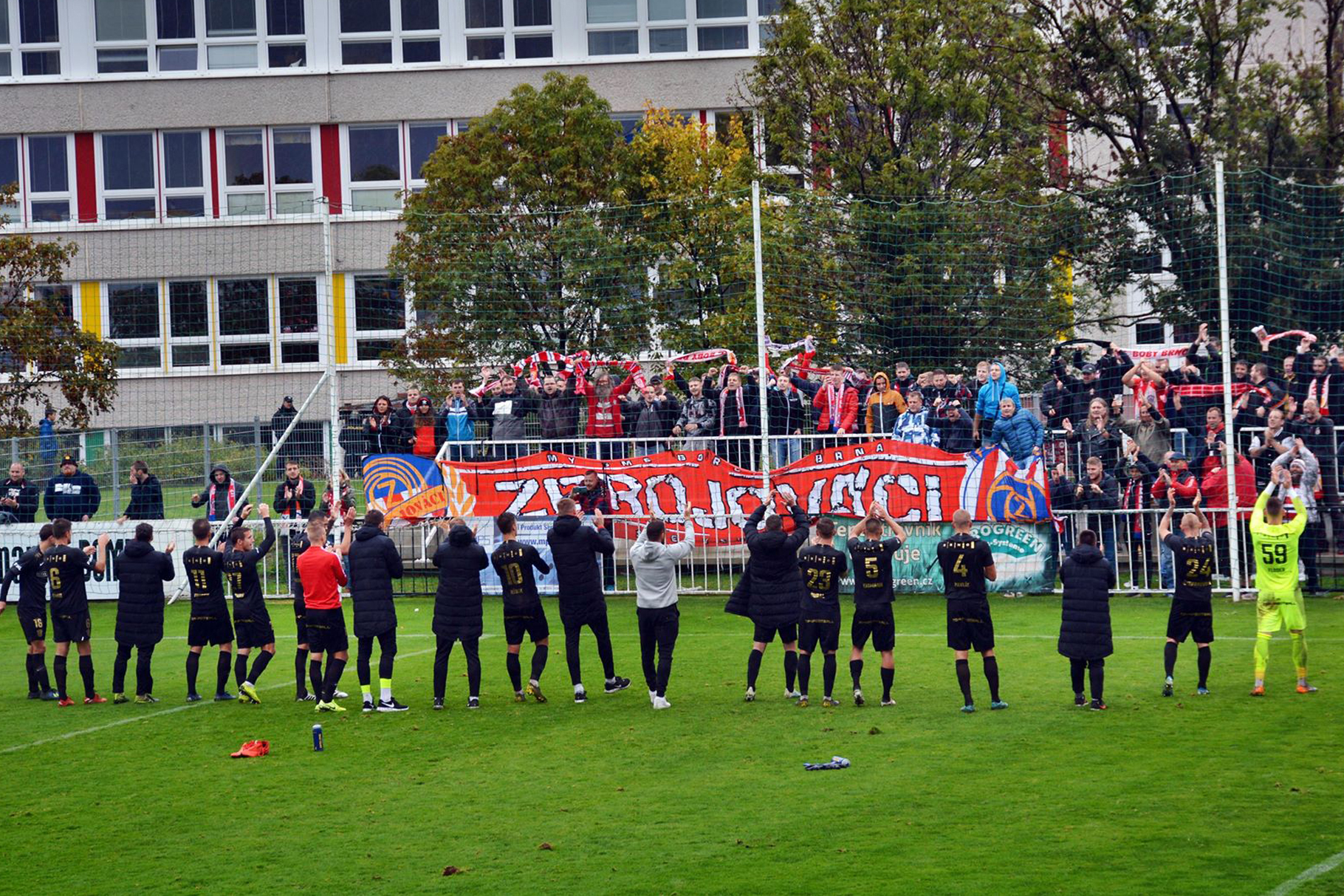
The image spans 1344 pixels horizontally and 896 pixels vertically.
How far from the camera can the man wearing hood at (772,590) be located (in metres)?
14.1

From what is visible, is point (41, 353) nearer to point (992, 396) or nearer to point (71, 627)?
point (71, 627)

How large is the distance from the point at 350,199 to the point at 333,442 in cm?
1805

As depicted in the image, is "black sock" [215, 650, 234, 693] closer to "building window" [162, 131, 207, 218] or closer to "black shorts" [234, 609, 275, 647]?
"black shorts" [234, 609, 275, 647]

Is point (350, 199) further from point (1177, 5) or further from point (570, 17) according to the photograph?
point (1177, 5)

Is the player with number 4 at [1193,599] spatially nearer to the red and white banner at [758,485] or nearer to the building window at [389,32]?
the red and white banner at [758,485]

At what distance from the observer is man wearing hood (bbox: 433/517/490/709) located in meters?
14.5

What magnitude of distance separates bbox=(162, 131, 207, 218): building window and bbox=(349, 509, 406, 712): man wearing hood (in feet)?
89.5

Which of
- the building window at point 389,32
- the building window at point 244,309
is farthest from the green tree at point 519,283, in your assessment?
the building window at point 389,32

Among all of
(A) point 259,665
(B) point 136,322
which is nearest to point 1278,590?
(A) point 259,665

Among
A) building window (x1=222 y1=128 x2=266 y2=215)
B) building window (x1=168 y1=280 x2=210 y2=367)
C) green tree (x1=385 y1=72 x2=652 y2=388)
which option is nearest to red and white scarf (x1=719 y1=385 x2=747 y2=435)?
green tree (x1=385 y1=72 x2=652 y2=388)

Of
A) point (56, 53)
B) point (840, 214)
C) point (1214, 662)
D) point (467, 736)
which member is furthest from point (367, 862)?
point (56, 53)

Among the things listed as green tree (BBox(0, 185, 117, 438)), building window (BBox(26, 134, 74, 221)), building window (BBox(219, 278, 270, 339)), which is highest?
building window (BBox(26, 134, 74, 221))

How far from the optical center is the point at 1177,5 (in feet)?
85.0

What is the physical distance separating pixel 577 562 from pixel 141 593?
15.3 ft
